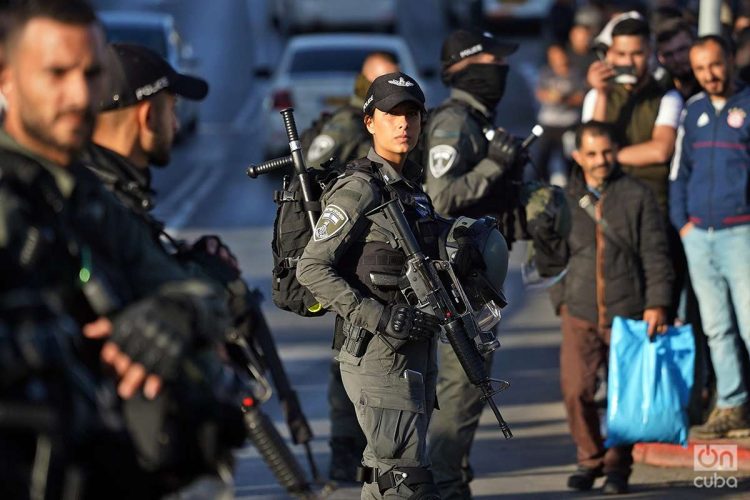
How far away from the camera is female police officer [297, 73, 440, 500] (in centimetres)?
633

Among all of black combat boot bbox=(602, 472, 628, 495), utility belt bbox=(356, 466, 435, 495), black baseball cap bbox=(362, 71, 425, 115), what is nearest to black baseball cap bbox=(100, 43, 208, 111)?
black baseball cap bbox=(362, 71, 425, 115)

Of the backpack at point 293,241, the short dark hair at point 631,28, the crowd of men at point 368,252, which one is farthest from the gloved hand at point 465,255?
the short dark hair at point 631,28

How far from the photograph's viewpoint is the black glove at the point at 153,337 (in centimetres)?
347

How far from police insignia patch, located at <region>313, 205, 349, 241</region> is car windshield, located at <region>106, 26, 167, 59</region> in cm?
1750

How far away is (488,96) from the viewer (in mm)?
8266

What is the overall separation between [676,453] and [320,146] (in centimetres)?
256

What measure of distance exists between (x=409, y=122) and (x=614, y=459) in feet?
8.35

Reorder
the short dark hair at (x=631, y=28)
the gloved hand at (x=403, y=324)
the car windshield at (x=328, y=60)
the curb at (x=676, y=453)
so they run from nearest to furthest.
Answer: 1. the gloved hand at (x=403, y=324)
2. the curb at (x=676, y=453)
3. the short dark hair at (x=631, y=28)
4. the car windshield at (x=328, y=60)

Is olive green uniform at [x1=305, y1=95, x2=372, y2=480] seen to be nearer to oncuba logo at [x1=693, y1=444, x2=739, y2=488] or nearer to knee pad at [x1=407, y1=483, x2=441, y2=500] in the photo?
oncuba logo at [x1=693, y1=444, x2=739, y2=488]

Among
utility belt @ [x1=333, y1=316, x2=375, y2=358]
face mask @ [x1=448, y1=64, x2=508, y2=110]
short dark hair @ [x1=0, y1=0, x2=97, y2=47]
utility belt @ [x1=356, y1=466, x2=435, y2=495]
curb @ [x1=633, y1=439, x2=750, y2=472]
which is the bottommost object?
curb @ [x1=633, y1=439, x2=750, y2=472]

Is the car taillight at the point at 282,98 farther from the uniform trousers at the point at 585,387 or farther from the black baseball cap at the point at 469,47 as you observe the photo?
the uniform trousers at the point at 585,387

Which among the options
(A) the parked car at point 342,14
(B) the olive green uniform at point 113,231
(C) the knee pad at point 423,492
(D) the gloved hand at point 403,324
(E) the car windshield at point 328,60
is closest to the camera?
(B) the olive green uniform at point 113,231

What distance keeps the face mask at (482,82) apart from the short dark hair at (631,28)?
1.46 meters

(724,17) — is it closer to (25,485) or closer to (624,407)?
(624,407)
